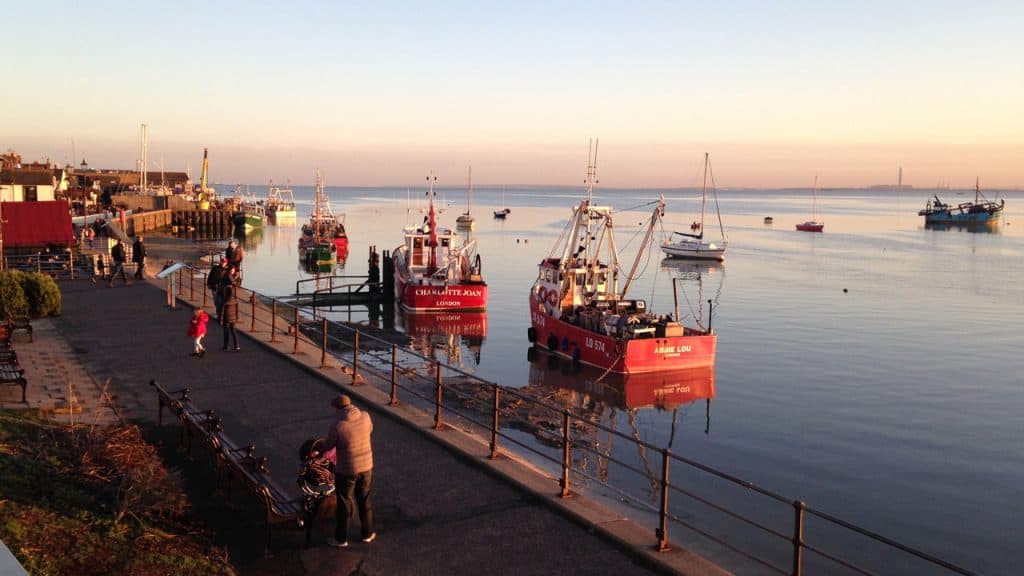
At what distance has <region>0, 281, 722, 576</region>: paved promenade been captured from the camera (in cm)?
774

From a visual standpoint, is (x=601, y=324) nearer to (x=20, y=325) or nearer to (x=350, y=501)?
(x=20, y=325)

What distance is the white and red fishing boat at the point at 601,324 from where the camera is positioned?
2795 cm

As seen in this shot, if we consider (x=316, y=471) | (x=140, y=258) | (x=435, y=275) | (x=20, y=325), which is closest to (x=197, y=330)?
(x=20, y=325)

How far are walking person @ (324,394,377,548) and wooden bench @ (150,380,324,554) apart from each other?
1.15ft

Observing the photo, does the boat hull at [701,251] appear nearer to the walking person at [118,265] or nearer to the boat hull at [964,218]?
the walking person at [118,265]

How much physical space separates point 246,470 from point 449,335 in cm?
2783

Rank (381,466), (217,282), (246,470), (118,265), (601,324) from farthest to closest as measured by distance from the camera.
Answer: (601,324), (118,265), (217,282), (381,466), (246,470)

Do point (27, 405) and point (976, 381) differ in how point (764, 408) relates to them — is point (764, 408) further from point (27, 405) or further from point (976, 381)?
point (27, 405)

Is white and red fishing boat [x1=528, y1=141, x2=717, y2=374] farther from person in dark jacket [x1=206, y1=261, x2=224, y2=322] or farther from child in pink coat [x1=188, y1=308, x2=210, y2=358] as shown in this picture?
child in pink coat [x1=188, y1=308, x2=210, y2=358]

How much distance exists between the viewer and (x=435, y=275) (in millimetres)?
42406

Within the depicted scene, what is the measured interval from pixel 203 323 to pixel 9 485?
8.29 m

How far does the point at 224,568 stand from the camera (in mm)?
7348

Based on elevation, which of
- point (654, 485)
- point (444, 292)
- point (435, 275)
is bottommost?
point (654, 485)

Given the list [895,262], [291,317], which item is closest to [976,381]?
[291,317]
